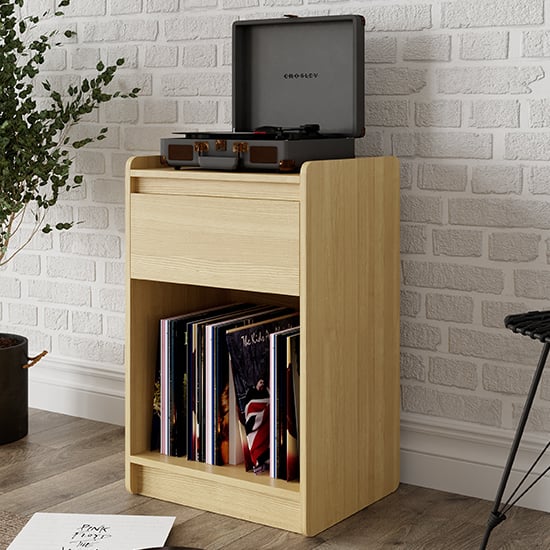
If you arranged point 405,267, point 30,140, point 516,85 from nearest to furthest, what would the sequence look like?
1. point 516,85
2. point 405,267
3. point 30,140

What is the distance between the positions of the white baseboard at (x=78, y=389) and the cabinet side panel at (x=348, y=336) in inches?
34.1

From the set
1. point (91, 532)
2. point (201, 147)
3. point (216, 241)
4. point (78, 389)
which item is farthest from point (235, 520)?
point (78, 389)

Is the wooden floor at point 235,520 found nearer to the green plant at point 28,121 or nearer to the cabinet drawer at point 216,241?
the cabinet drawer at point 216,241

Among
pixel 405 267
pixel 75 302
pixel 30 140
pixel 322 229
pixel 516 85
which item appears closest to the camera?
pixel 322 229

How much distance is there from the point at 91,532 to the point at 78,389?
913 mm

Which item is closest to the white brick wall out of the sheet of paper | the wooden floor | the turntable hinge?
the wooden floor

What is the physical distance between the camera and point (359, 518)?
6.77ft

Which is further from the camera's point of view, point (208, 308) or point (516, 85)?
point (208, 308)

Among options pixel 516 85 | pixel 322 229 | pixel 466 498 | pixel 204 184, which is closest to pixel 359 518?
pixel 466 498

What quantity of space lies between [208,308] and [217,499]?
1.61ft

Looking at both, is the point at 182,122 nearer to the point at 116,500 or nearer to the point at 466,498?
the point at 116,500

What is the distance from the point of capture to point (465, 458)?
7.19 ft

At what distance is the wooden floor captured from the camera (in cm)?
193

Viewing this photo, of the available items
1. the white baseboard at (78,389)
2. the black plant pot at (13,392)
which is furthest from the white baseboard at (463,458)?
the black plant pot at (13,392)
